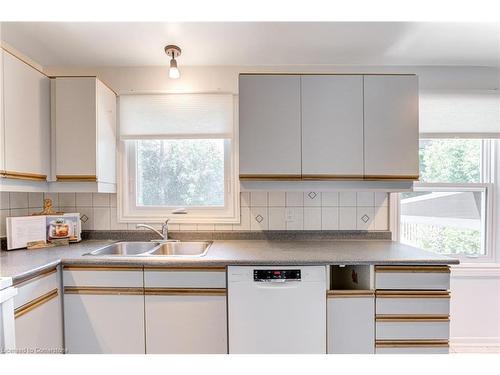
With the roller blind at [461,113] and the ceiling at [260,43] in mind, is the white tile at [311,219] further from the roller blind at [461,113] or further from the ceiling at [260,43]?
the ceiling at [260,43]

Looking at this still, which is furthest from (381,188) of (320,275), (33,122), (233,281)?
(33,122)

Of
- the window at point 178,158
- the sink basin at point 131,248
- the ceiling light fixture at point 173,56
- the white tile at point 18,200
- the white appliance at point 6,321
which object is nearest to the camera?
the white appliance at point 6,321

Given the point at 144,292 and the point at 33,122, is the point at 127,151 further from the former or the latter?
the point at 144,292

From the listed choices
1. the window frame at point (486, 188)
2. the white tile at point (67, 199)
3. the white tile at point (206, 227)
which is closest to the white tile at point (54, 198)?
the white tile at point (67, 199)

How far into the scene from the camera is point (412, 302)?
1.47 metres

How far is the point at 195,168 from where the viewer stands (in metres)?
2.16

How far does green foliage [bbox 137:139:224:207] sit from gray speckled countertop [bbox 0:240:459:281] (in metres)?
0.54

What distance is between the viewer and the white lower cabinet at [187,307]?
151 cm

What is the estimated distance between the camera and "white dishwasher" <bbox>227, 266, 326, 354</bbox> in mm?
1476

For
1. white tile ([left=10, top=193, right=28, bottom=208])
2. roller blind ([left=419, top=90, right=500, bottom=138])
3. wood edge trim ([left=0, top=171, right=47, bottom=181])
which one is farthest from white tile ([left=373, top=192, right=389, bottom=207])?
white tile ([left=10, top=193, right=28, bottom=208])

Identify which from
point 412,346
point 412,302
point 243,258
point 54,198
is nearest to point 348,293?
point 412,302

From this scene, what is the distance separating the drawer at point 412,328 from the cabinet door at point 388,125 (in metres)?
0.86

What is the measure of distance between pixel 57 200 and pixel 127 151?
2.23ft

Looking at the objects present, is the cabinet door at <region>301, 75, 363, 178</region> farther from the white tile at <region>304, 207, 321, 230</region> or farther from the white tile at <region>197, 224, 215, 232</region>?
the white tile at <region>197, 224, 215, 232</region>
